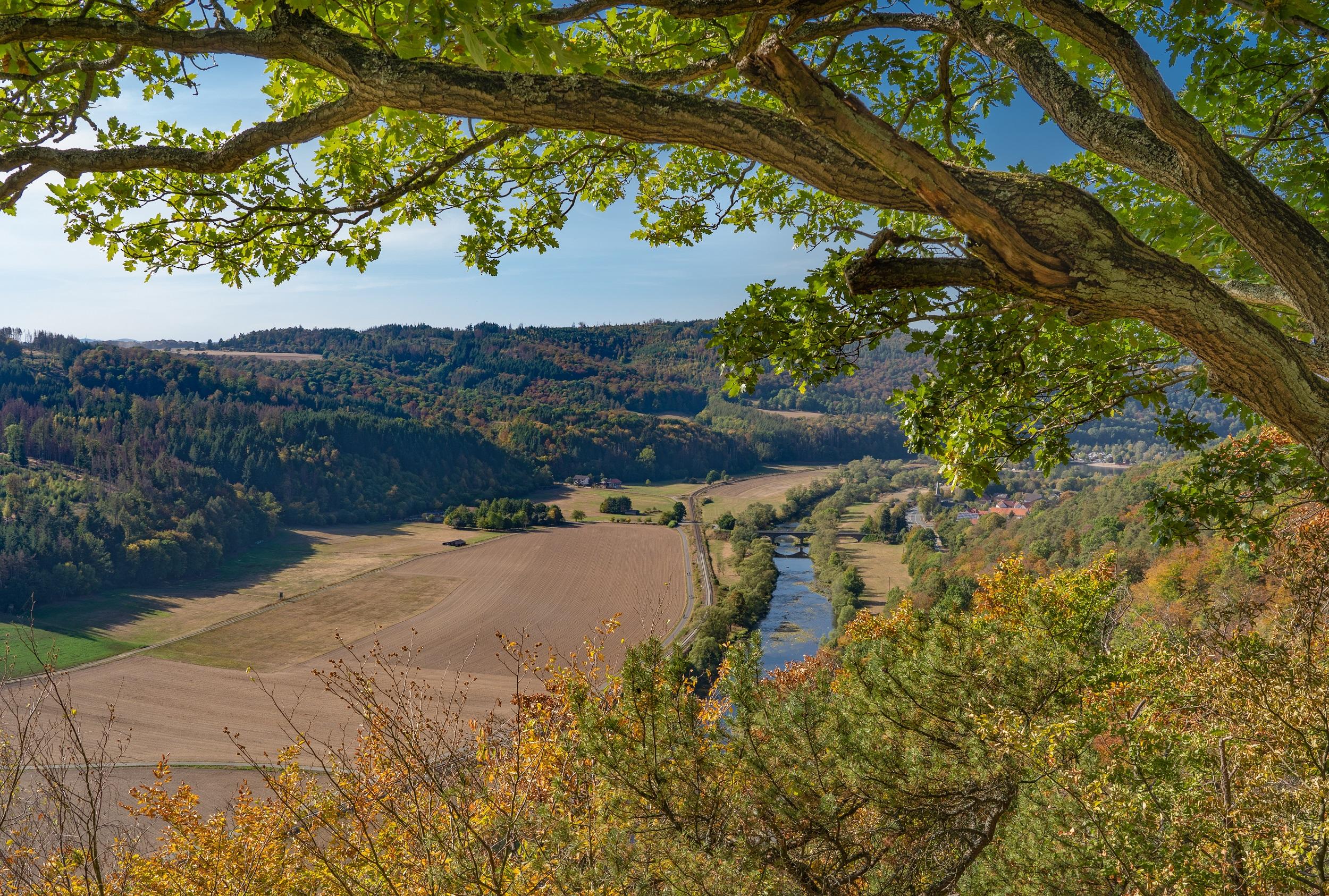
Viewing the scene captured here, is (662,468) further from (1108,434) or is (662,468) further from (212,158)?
(212,158)

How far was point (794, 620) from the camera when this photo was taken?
3828 centimetres

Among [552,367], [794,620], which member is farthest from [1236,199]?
[552,367]

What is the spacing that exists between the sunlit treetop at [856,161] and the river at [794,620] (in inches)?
878

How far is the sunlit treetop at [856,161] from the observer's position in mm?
2264

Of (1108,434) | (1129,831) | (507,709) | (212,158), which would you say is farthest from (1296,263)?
(1108,434)

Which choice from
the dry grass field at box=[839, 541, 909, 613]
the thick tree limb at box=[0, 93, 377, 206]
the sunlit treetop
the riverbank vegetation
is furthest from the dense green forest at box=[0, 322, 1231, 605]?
the thick tree limb at box=[0, 93, 377, 206]

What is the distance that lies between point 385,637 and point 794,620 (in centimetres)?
2199

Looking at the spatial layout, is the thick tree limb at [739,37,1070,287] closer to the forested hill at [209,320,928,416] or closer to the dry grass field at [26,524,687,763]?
the dry grass field at [26,524,687,763]

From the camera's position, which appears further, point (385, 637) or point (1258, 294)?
point (385, 637)

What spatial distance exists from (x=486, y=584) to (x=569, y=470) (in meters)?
53.2

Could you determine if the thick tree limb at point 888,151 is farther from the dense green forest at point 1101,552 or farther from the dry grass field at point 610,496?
the dry grass field at point 610,496

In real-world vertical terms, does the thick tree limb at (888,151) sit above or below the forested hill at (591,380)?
below

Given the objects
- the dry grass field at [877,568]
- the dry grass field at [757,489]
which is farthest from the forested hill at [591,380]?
the dry grass field at [877,568]

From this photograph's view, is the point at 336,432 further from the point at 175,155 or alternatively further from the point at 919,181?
the point at 919,181
